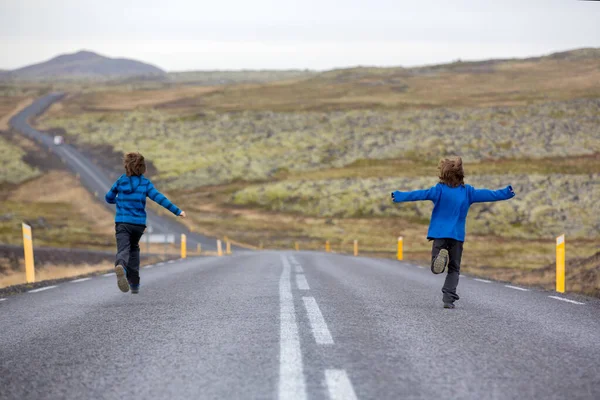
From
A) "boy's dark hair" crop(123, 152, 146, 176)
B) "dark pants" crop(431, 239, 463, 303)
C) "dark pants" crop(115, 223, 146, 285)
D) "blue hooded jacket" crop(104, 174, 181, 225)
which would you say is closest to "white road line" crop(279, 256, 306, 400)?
"dark pants" crop(431, 239, 463, 303)

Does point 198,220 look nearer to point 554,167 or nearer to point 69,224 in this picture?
point 69,224

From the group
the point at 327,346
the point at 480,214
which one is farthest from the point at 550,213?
the point at 327,346

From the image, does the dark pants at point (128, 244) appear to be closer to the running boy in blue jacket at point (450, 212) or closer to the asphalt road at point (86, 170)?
the running boy in blue jacket at point (450, 212)

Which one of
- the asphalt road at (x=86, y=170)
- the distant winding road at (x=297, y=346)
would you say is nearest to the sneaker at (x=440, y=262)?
the distant winding road at (x=297, y=346)

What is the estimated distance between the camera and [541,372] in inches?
197

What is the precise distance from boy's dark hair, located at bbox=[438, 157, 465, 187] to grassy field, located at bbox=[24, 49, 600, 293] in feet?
25.7

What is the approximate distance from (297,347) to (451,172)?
3787 millimetres

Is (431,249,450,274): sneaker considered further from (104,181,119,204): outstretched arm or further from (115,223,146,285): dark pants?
(104,181,119,204): outstretched arm

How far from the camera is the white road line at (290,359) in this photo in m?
4.38

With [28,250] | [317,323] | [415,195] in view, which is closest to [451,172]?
[415,195]

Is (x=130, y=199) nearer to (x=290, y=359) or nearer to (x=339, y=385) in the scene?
(x=290, y=359)

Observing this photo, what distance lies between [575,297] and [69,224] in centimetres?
5059

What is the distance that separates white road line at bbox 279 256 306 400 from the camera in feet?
14.4

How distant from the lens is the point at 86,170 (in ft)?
271
